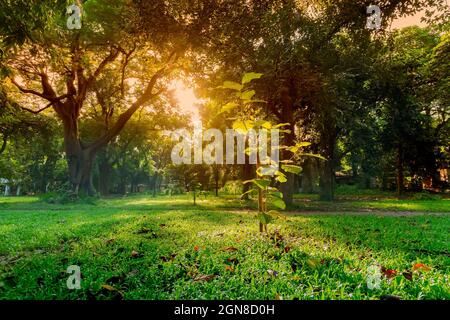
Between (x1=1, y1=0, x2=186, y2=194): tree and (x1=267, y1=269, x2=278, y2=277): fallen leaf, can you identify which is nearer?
(x1=267, y1=269, x2=278, y2=277): fallen leaf

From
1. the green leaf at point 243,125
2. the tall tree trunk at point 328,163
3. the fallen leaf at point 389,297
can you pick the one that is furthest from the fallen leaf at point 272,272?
the tall tree trunk at point 328,163

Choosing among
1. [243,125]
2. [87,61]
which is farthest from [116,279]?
[87,61]

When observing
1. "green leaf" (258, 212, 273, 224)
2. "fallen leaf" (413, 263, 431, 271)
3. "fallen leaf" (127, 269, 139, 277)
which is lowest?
"fallen leaf" (127, 269, 139, 277)

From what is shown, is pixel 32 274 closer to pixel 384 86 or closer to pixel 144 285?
pixel 144 285

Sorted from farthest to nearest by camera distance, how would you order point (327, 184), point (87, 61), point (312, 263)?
point (327, 184) < point (87, 61) < point (312, 263)

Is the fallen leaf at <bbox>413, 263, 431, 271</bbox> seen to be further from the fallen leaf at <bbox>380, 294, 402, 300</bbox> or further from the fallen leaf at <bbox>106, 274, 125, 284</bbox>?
the fallen leaf at <bbox>106, 274, 125, 284</bbox>

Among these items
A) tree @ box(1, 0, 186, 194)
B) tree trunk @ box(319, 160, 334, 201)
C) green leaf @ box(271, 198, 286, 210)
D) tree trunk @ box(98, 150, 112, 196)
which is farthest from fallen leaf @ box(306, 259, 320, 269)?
tree trunk @ box(98, 150, 112, 196)

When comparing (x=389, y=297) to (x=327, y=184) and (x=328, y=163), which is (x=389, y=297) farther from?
(x=327, y=184)

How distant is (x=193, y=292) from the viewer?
117 inches

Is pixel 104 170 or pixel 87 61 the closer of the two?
pixel 87 61

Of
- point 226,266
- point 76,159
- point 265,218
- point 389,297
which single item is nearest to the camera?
point 389,297

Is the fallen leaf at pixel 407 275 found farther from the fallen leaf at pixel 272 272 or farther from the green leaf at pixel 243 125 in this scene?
the green leaf at pixel 243 125

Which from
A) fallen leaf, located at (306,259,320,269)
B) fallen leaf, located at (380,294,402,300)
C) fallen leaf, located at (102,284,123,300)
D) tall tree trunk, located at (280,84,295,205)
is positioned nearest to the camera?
fallen leaf, located at (380,294,402,300)
